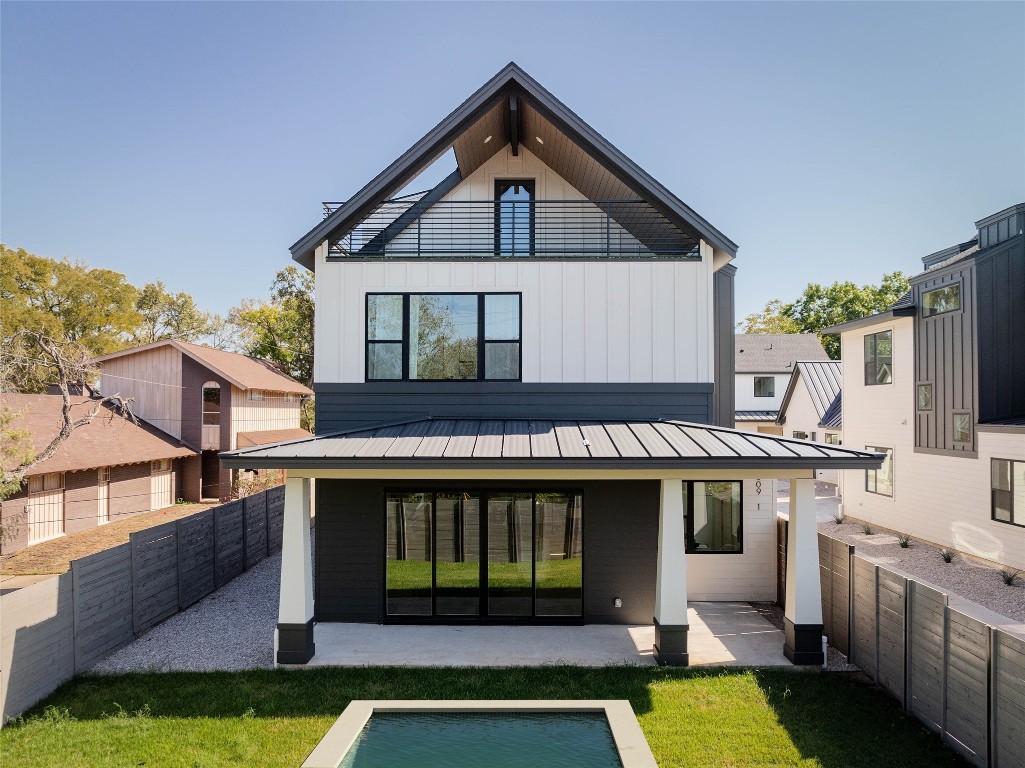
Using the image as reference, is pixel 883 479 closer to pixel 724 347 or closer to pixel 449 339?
pixel 724 347

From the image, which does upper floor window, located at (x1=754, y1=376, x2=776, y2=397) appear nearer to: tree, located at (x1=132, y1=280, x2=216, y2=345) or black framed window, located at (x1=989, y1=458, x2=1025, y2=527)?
black framed window, located at (x1=989, y1=458, x2=1025, y2=527)

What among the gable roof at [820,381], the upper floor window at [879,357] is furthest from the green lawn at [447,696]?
the gable roof at [820,381]

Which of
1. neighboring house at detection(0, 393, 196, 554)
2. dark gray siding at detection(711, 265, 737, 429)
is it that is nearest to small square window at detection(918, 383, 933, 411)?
dark gray siding at detection(711, 265, 737, 429)

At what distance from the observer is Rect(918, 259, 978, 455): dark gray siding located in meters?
13.8

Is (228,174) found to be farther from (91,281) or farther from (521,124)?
(91,281)

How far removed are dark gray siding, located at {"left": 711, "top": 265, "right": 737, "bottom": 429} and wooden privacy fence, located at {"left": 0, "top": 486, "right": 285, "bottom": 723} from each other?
992 cm

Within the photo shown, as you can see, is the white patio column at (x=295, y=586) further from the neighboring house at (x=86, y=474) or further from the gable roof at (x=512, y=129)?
the neighboring house at (x=86, y=474)

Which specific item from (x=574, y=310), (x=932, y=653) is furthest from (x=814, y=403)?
(x=932, y=653)

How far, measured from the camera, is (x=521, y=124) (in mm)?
10359

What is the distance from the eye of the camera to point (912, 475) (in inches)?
623

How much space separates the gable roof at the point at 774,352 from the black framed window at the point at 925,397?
17.2 m

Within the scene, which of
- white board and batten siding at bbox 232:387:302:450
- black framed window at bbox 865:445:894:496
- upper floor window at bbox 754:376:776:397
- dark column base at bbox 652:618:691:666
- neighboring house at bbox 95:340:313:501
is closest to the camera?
dark column base at bbox 652:618:691:666

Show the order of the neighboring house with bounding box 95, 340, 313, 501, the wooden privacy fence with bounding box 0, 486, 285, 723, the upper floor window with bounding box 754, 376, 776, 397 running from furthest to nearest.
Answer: the upper floor window with bounding box 754, 376, 776, 397, the neighboring house with bounding box 95, 340, 313, 501, the wooden privacy fence with bounding box 0, 486, 285, 723

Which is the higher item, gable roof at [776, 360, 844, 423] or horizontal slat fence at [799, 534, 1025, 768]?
gable roof at [776, 360, 844, 423]
